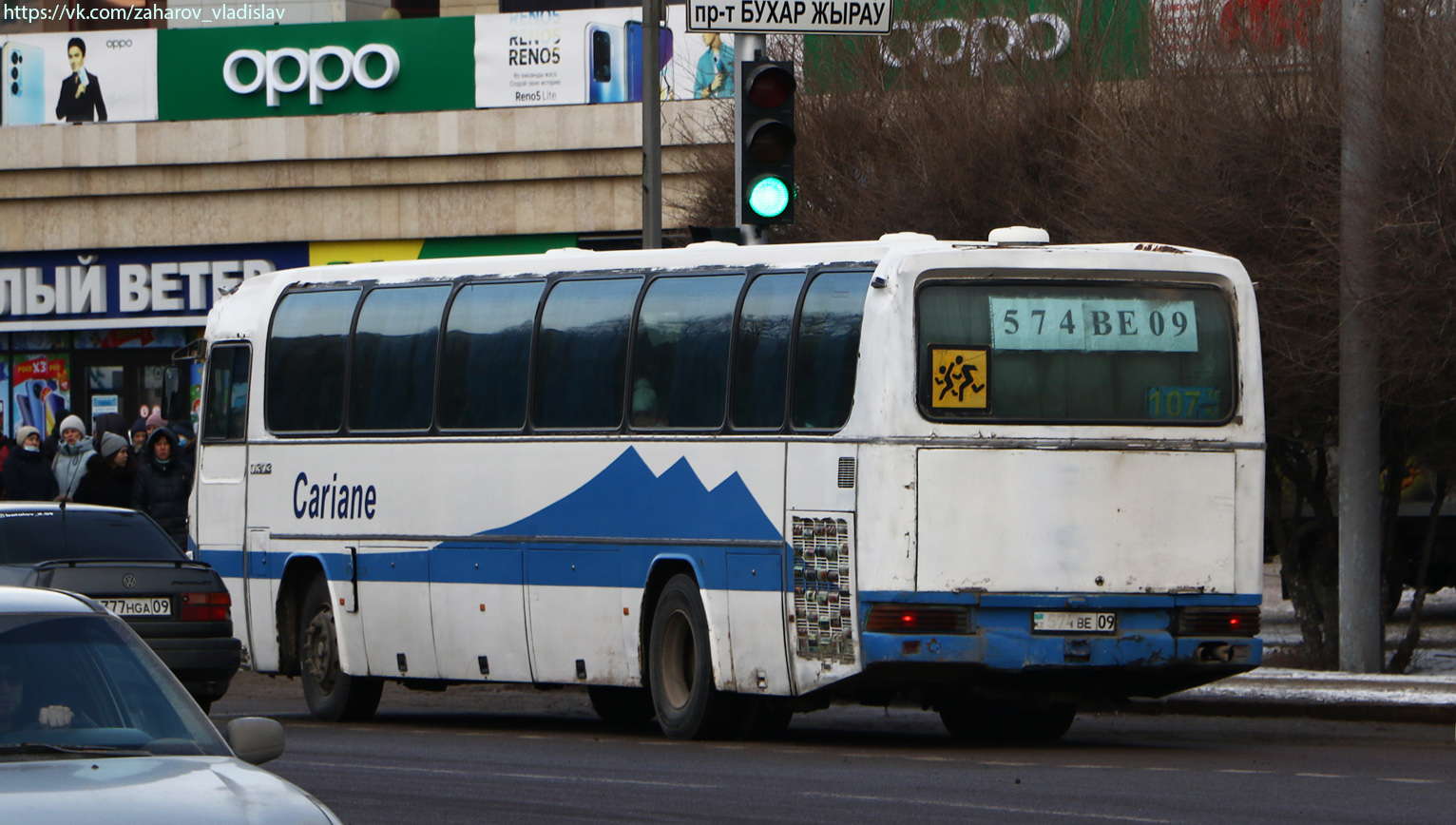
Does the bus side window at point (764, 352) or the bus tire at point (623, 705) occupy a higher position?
the bus side window at point (764, 352)

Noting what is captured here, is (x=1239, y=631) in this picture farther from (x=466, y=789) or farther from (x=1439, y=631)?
(x=1439, y=631)

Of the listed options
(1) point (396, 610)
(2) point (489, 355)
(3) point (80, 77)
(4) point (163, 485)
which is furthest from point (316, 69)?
(2) point (489, 355)

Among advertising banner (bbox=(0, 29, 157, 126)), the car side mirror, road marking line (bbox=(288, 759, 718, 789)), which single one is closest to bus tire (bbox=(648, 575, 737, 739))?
road marking line (bbox=(288, 759, 718, 789))

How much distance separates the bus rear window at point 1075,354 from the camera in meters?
13.3

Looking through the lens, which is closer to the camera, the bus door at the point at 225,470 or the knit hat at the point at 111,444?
the bus door at the point at 225,470

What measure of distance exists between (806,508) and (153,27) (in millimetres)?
25831

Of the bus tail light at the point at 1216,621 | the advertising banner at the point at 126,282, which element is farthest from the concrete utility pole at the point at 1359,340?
the advertising banner at the point at 126,282

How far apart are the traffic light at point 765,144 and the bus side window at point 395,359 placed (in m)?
2.61

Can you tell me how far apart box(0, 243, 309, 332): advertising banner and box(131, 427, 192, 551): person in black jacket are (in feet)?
45.0

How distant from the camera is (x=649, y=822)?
33.2 ft

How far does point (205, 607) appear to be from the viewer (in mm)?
15164

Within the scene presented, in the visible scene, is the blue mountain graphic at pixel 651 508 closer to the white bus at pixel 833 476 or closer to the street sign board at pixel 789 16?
the white bus at pixel 833 476

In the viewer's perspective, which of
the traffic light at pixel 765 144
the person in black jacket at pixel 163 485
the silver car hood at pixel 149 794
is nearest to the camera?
the silver car hood at pixel 149 794

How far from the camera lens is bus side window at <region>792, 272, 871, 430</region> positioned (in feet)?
44.0
